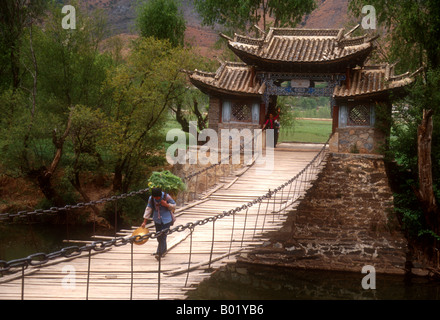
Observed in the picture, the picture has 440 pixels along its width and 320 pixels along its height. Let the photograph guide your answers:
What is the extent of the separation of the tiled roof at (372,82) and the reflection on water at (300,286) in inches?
230

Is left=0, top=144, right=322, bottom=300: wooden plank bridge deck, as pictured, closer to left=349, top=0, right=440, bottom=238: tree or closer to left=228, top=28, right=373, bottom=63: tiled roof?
left=349, top=0, right=440, bottom=238: tree

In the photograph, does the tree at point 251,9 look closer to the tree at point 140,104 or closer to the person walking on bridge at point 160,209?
the tree at point 140,104

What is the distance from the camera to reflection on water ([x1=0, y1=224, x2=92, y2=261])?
63.9 feet

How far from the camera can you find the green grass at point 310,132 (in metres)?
40.0

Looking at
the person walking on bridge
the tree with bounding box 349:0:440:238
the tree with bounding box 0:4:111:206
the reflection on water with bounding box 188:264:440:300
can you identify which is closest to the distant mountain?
the tree with bounding box 0:4:111:206

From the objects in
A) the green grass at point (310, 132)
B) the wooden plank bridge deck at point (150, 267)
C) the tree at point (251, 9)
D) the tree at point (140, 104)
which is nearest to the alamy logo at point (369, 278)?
the wooden plank bridge deck at point (150, 267)

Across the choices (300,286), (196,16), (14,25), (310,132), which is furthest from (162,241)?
(196,16)

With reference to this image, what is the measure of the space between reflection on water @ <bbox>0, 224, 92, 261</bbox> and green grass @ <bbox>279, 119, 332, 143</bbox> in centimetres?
1843

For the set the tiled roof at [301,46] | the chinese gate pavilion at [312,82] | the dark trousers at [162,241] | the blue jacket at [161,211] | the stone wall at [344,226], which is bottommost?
the stone wall at [344,226]

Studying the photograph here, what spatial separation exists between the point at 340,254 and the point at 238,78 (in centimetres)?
706

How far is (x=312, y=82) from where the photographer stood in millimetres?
20266
